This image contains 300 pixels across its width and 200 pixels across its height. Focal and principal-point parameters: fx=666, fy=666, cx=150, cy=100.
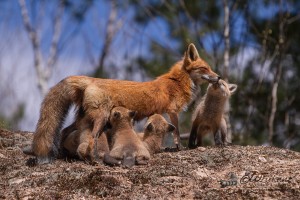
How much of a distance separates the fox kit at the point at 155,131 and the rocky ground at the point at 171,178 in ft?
1.76

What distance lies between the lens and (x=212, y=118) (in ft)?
47.2

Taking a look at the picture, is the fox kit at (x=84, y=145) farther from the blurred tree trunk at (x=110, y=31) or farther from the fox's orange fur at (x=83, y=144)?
the blurred tree trunk at (x=110, y=31)

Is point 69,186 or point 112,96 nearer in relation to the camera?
point 69,186

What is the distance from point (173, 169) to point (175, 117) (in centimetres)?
236

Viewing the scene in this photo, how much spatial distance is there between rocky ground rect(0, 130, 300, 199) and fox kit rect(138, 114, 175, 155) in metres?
0.54

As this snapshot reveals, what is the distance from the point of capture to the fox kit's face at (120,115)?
12.7m

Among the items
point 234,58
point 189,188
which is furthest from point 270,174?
point 234,58

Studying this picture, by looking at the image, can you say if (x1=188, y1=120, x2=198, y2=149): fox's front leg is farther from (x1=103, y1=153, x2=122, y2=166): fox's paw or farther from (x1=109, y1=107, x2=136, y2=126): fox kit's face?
(x1=103, y1=153, x2=122, y2=166): fox's paw

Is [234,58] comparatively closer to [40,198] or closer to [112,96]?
[112,96]

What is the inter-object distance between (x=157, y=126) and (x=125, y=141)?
1157 millimetres

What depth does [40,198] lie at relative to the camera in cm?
1036

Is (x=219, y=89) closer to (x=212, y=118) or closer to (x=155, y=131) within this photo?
(x=212, y=118)

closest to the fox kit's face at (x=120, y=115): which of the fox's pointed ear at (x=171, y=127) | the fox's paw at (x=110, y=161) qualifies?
the fox's pointed ear at (x=171, y=127)

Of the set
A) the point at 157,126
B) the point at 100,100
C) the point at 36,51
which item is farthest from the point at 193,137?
the point at 36,51
